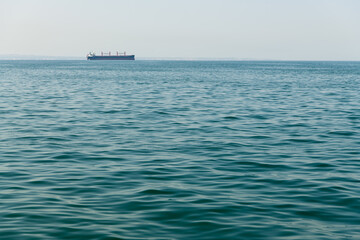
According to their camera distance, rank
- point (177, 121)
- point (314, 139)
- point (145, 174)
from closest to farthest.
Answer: point (145, 174) → point (314, 139) → point (177, 121)

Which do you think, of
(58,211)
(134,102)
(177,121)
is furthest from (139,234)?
(134,102)

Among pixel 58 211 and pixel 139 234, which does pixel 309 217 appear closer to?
pixel 139 234

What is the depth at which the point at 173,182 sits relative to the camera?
13.2 meters

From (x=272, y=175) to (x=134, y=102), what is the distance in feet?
78.0

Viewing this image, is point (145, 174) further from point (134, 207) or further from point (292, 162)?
point (292, 162)

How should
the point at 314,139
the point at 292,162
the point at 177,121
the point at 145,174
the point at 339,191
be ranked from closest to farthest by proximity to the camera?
the point at 339,191, the point at 145,174, the point at 292,162, the point at 314,139, the point at 177,121

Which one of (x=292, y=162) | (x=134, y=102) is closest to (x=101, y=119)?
(x=134, y=102)

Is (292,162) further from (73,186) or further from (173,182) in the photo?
(73,186)

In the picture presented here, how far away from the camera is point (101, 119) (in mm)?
26156

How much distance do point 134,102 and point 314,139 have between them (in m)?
19.0

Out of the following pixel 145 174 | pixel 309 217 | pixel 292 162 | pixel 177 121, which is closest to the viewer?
pixel 309 217

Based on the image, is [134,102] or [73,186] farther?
[134,102]

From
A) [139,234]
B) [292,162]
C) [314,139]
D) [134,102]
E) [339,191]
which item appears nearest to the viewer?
[139,234]

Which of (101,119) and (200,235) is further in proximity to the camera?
(101,119)
